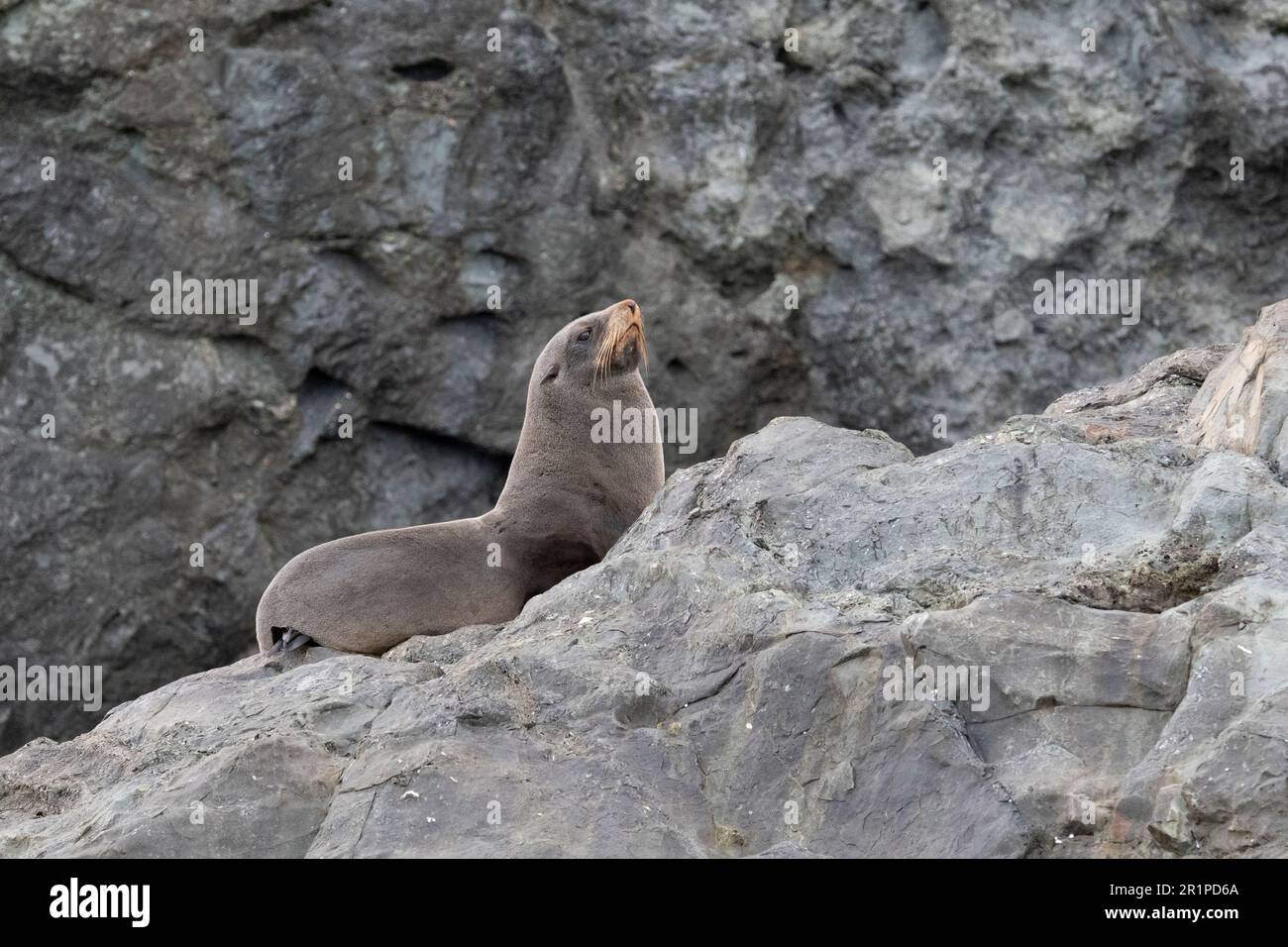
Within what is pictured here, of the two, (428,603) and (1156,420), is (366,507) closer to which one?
(428,603)

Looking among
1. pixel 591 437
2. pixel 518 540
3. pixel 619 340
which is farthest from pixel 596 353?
pixel 518 540

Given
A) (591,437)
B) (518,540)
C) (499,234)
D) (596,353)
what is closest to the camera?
(518,540)

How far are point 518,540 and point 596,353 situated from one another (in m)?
1.07

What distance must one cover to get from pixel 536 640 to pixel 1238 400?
2.34 meters

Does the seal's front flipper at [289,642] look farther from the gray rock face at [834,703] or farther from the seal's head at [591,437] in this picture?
the seal's head at [591,437]

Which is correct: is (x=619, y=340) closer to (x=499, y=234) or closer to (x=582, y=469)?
(x=582, y=469)

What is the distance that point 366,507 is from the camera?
11.7 meters

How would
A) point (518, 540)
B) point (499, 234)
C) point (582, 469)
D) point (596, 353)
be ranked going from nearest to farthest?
point (518, 540), point (582, 469), point (596, 353), point (499, 234)

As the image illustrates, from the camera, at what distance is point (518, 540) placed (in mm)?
7684

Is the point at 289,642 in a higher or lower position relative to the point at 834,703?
lower

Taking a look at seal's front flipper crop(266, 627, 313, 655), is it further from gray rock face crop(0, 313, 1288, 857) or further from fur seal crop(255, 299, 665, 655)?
gray rock face crop(0, 313, 1288, 857)

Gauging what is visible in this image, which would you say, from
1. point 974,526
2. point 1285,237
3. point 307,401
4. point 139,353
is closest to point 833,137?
point 1285,237

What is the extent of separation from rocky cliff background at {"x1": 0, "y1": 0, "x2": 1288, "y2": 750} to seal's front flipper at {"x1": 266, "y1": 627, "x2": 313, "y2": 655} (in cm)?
435

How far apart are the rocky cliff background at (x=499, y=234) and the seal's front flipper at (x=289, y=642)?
14.3 ft
